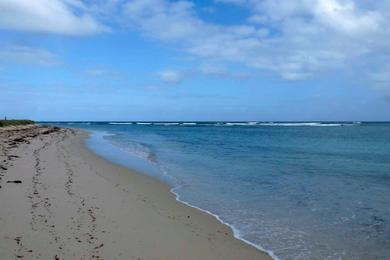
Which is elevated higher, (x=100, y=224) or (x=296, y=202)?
(x=100, y=224)

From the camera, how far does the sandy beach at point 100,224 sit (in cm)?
661

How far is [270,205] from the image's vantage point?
1186 cm

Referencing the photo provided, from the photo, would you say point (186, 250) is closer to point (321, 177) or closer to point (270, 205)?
point (270, 205)

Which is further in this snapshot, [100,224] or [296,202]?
[296,202]

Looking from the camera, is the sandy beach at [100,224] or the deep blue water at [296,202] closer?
the sandy beach at [100,224]

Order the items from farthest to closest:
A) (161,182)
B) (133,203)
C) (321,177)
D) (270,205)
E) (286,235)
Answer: (321,177), (161,182), (270,205), (133,203), (286,235)

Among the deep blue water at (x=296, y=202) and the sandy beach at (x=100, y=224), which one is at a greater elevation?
the sandy beach at (x=100, y=224)

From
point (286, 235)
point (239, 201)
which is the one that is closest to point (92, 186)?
point (239, 201)

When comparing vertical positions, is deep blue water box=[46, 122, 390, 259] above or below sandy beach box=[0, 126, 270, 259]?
below

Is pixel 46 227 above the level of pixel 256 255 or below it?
above

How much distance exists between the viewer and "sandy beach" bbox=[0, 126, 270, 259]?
6.61 metres

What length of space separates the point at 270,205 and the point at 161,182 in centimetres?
534

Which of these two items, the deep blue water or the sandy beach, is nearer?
the sandy beach

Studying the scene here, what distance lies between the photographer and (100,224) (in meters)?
8.16
